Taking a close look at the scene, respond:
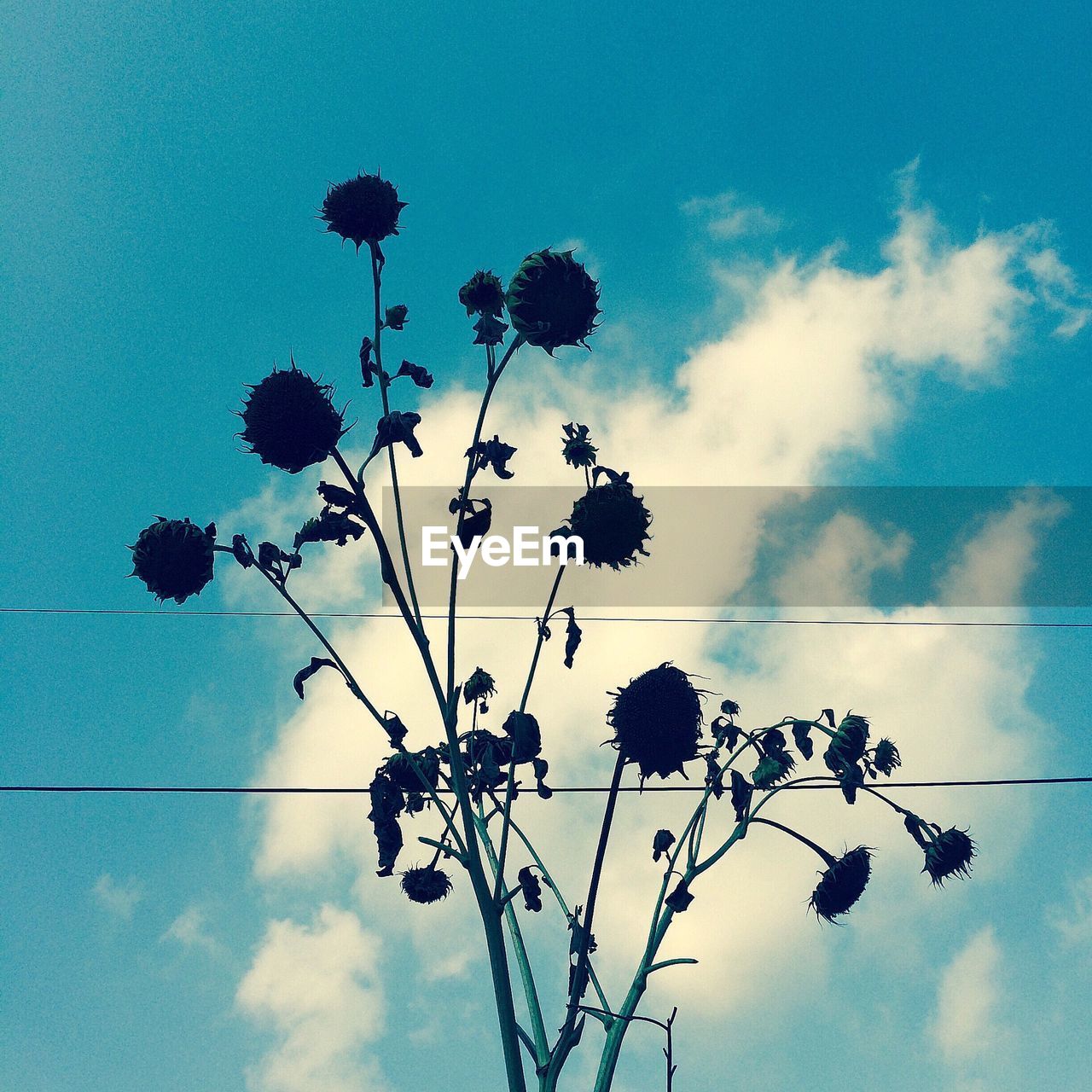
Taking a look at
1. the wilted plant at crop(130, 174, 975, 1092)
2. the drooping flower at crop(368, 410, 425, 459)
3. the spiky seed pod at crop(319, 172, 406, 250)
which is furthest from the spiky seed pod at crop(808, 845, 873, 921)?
the spiky seed pod at crop(319, 172, 406, 250)

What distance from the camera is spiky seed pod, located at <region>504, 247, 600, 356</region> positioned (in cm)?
421

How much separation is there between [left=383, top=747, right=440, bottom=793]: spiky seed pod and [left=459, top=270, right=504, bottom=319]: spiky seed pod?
2.03 meters

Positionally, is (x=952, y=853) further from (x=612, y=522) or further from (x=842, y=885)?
(x=612, y=522)

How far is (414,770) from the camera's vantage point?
4.36 meters

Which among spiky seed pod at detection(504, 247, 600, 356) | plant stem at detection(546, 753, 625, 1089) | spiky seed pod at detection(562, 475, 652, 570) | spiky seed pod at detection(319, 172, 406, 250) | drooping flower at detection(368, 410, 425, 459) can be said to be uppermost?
spiky seed pod at detection(319, 172, 406, 250)

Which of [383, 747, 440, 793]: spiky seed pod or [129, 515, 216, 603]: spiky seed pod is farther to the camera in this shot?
[383, 747, 440, 793]: spiky seed pod

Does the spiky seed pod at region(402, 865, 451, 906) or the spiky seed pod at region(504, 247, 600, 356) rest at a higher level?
the spiky seed pod at region(504, 247, 600, 356)

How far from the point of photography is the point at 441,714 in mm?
4414

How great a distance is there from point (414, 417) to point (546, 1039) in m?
2.77

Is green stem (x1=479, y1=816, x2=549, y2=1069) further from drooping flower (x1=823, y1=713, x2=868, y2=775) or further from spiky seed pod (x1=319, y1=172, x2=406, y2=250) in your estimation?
spiky seed pod (x1=319, y1=172, x2=406, y2=250)

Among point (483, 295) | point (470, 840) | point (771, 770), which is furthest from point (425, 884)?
point (483, 295)

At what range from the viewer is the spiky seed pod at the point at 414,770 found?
14.4 ft

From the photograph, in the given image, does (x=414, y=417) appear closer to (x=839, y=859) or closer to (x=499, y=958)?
(x=499, y=958)

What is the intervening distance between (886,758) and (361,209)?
11.1 ft
